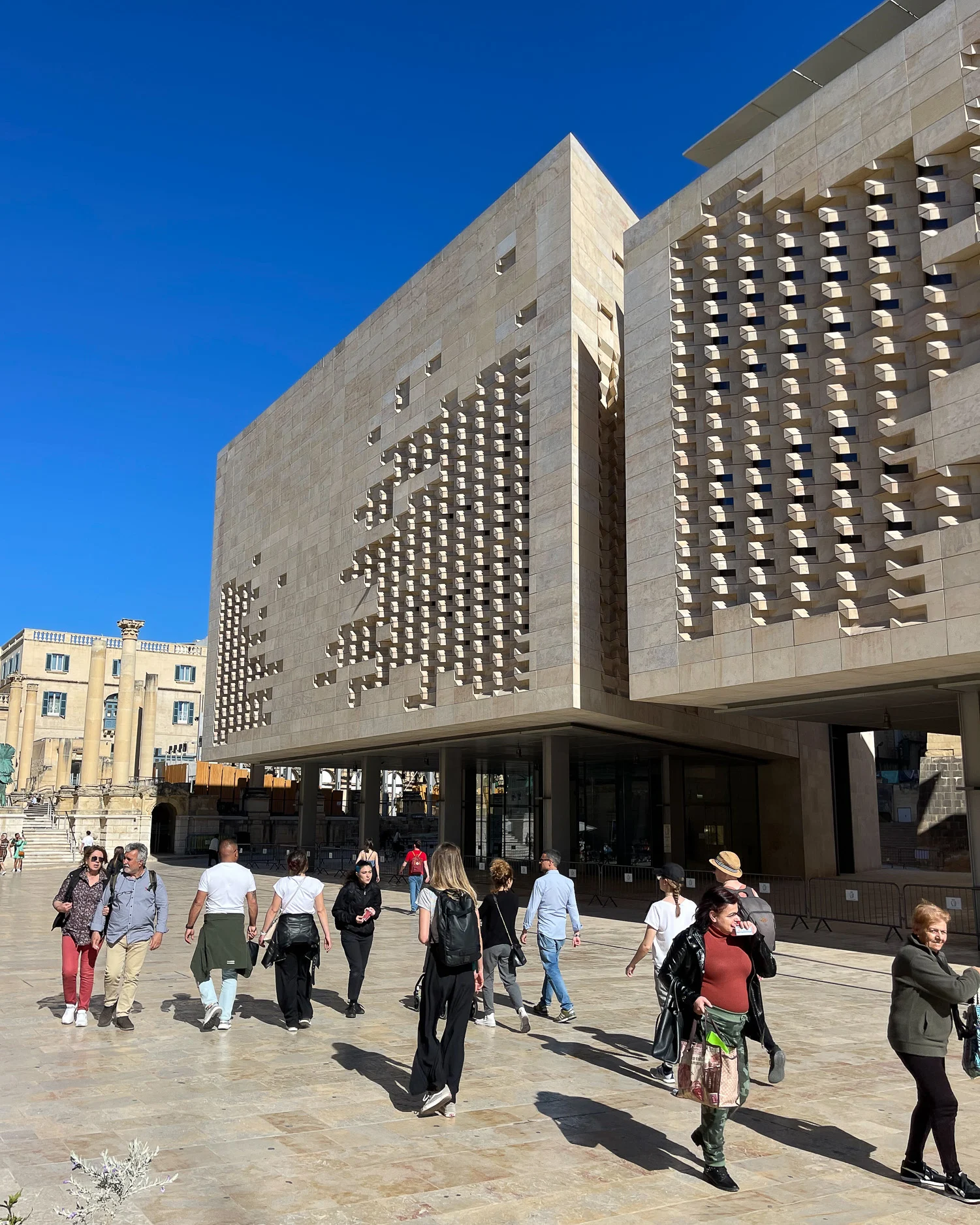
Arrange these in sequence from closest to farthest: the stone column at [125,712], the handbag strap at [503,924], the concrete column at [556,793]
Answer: the handbag strap at [503,924] → the concrete column at [556,793] → the stone column at [125,712]

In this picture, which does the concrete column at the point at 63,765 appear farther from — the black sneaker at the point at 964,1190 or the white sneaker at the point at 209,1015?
the black sneaker at the point at 964,1190

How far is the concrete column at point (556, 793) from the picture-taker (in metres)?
26.9

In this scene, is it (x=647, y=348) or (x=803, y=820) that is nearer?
(x=647, y=348)

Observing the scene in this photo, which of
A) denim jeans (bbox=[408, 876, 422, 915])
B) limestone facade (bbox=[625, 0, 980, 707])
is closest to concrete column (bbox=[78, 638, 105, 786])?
denim jeans (bbox=[408, 876, 422, 915])

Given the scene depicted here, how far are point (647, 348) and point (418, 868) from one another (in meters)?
12.6

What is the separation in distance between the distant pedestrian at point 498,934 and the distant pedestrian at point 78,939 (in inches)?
154

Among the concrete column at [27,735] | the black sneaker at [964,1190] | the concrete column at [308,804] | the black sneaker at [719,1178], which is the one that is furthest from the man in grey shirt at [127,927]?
the concrete column at [27,735]

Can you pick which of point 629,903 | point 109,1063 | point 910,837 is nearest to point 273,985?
point 109,1063

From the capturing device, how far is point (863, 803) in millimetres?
37469

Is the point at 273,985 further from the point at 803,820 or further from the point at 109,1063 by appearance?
the point at 803,820

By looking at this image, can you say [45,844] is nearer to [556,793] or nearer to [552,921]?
[556,793]

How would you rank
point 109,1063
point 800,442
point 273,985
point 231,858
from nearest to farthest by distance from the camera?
point 109,1063 < point 231,858 < point 273,985 < point 800,442

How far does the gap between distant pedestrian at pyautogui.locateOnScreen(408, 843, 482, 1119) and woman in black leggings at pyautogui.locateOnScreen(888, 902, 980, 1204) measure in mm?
2822

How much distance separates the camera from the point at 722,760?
113 feet
